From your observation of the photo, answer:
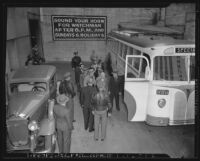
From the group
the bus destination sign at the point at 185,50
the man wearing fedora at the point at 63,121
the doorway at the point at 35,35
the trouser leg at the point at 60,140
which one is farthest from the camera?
the doorway at the point at 35,35

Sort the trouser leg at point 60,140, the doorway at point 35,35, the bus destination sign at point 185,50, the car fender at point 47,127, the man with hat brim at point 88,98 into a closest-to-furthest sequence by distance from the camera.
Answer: the car fender at point 47,127 → the trouser leg at point 60,140 → the bus destination sign at point 185,50 → the man with hat brim at point 88,98 → the doorway at point 35,35

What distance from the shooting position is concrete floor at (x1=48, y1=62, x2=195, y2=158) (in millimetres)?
4434

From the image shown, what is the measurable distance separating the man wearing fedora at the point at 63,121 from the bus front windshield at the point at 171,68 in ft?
7.77

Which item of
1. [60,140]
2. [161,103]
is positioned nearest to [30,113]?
[60,140]

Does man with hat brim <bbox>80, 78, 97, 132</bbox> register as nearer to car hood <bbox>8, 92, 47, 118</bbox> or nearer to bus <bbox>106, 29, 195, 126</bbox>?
bus <bbox>106, 29, 195, 126</bbox>

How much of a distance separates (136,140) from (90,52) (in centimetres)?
400

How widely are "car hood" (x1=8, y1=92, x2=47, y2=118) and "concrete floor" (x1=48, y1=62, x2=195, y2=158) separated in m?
Answer: 1.37

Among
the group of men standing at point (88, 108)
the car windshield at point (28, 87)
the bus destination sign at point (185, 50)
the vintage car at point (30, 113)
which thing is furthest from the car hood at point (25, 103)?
the bus destination sign at point (185, 50)

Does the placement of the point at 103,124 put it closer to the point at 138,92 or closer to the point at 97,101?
the point at 97,101

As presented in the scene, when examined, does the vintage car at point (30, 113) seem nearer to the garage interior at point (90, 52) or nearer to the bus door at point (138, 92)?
the garage interior at point (90, 52)

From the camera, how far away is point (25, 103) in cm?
442

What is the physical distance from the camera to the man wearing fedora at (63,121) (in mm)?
4070

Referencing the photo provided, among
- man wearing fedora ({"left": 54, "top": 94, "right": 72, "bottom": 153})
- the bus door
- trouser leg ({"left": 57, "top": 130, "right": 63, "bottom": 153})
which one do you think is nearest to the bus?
the bus door
